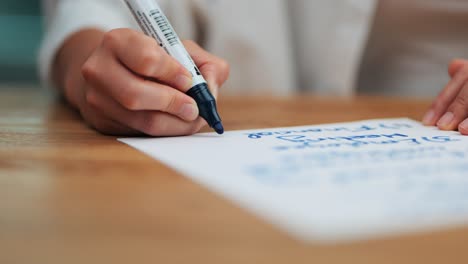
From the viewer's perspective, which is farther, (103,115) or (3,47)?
(3,47)

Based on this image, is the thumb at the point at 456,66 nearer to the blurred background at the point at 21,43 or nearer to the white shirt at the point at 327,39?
the white shirt at the point at 327,39

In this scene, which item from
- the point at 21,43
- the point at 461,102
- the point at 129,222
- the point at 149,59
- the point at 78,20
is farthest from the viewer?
the point at 21,43

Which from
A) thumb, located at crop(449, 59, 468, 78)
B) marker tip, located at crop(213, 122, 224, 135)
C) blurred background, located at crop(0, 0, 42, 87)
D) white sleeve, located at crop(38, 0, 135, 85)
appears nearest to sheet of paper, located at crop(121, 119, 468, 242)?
marker tip, located at crop(213, 122, 224, 135)

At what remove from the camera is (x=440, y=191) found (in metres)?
0.28

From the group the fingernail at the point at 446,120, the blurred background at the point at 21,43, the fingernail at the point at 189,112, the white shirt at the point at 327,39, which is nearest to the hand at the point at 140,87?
the fingernail at the point at 189,112

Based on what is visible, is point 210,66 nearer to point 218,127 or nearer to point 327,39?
point 218,127

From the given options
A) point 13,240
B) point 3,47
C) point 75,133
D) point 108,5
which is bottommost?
point 13,240

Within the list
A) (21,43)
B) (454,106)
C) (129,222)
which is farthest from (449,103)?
(21,43)

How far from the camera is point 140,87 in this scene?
1.30 feet

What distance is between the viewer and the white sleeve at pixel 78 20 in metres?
0.65

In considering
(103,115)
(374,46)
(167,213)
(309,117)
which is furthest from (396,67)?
(167,213)

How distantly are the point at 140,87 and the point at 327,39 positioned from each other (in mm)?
463

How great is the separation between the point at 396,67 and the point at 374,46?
0.15ft

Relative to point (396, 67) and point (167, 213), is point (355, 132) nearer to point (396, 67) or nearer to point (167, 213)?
point (167, 213)
